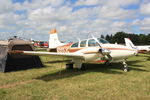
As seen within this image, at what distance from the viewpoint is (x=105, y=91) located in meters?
6.00

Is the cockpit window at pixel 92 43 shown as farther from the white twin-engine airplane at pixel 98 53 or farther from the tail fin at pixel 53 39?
the tail fin at pixel 53 39

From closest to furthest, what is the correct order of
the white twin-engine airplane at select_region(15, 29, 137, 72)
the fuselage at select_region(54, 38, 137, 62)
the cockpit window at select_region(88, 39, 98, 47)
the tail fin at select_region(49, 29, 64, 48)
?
the white twin-engine airplane at select_region(15, 29, 137, 72) → the fuselage at select_region(54, 38, 137, 62) → the cockpit window at select_region(88, 39, 98, 47) → the tail fin at select_region(49, 29, 64, 48)

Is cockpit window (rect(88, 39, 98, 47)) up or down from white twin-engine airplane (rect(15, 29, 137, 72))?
up

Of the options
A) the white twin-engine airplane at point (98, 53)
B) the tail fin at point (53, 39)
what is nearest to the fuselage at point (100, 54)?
the white twin-engine airplane at point (98, 53)

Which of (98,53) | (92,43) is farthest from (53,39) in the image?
(98,53)

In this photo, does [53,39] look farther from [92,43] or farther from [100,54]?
[100,54]

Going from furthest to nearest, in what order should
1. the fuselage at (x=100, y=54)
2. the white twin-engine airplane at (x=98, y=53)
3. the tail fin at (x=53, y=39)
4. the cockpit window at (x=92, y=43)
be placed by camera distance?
the tail fin at (x=53, y=39)
the cockpit window at (x=92, y=43)
the fuselage at (x=100, y=54)
the white twin-engine airplane at (x=98, y=53)

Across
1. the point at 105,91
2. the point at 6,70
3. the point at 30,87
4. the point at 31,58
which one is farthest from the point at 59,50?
the point at 105,91

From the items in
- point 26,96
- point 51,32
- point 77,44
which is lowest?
point 26,96

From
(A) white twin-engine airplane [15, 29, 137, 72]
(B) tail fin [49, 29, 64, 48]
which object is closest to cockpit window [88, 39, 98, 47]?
(A) white twin-engine airplane [15, 29, 137, 72]

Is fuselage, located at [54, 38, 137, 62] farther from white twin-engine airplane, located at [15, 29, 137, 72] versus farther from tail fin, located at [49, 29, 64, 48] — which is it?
tail fin, located at [49, 29, 64, 48]

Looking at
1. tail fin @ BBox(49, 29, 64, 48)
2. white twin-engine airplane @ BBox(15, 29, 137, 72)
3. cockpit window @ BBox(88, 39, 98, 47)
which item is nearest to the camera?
white twin-engine airplane @ BBox(15, 29, 137, 72)

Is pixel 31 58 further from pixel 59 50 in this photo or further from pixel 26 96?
pixel 26 96

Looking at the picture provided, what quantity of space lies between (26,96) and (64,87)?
1.69 m
